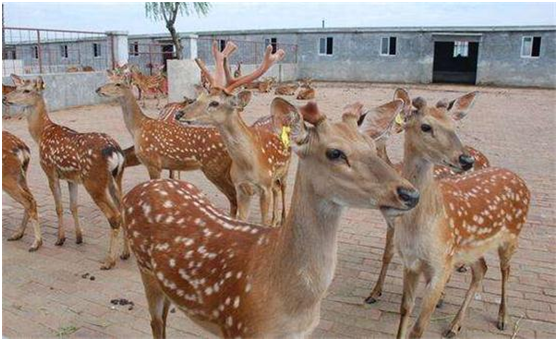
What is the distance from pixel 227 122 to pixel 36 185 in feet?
11.7

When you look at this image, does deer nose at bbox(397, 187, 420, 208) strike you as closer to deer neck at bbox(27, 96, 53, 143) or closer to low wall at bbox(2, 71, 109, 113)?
deer neck at bbox(27, 96, 53, 143)

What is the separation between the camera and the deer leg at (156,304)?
328 cm

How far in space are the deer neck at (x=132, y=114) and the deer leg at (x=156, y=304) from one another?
12.4 ft

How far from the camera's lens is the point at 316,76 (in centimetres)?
3180

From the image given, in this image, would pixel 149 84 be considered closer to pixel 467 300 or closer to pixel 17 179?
pixel 17 179

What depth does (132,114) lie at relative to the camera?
693 centimetres

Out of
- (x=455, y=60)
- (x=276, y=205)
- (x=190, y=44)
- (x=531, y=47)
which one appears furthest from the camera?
(x=455, y=60)

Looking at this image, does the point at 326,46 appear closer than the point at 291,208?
No

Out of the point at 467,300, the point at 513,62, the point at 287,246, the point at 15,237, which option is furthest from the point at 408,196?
the point at 513,62

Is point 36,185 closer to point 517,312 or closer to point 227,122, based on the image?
point 227,122

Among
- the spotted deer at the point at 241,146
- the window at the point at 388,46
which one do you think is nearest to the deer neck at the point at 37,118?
the spotted deer at the point at 241,146

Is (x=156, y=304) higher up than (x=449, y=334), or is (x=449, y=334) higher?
(x=156, y=304)

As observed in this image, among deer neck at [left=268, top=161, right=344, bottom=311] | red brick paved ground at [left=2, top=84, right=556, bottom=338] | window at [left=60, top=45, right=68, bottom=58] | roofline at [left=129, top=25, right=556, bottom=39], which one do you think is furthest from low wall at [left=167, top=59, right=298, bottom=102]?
window at [left=60, top=45, right=68, bottom=58]

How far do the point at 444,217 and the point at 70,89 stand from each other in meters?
14.4
